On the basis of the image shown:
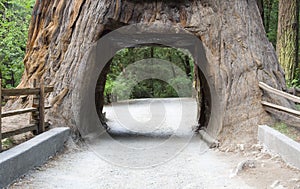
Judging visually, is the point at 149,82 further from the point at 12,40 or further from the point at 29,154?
the point at 29,154

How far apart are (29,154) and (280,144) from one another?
14.0 feet

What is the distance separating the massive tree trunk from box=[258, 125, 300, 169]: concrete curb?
446 millimetres

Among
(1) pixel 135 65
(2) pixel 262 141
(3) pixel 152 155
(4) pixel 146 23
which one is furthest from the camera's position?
(1) pixel 135 65

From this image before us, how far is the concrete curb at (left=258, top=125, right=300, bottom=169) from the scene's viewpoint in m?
5.24

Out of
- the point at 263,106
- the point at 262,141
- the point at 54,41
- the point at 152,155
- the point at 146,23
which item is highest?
the point at 146,23

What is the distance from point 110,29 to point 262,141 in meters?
4.73

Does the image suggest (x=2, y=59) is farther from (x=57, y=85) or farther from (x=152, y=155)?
(x=152, y=155)

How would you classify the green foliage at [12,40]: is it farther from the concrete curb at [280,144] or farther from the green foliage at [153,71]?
the concrete curb at [280,144]

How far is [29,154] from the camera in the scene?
5242 mm

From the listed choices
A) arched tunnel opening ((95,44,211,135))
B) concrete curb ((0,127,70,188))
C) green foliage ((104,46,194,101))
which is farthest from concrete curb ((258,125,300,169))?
green foliage ((104,46,194,101))

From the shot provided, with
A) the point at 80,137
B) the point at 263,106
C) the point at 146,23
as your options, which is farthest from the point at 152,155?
the point at 146,23

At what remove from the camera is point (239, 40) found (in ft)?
26.3

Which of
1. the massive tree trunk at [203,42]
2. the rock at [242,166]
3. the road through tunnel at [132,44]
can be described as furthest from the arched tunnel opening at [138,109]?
the rock at [242,166]

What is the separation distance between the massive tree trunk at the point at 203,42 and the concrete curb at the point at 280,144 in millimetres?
446
